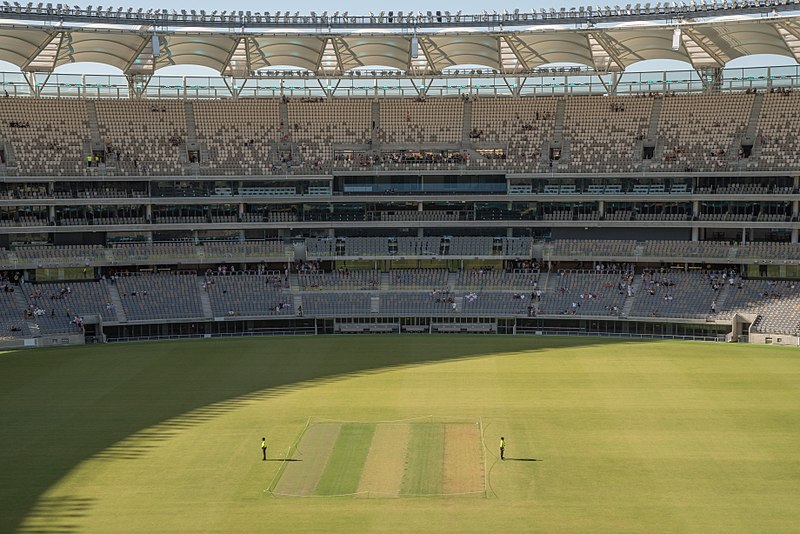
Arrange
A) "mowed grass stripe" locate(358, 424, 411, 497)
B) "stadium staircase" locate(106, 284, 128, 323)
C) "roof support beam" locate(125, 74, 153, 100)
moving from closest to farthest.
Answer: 1. "mowed grass stripe" locate(358, 424, 411, 497)
2. "stadium staircase" locate(106, 284, 128, 323)
3. "roof support beam" locate(125, 74, 153, 100)

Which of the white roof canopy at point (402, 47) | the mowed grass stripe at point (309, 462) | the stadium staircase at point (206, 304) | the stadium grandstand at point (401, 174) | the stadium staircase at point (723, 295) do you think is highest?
the white roof canopy at point (402, 47)

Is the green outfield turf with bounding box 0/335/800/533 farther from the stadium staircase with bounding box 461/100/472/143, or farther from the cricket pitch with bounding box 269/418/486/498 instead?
the stadium staircase with bounding box 461/100/472/143

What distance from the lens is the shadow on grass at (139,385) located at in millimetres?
35781

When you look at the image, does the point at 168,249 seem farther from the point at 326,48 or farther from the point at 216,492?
the point at 216,492

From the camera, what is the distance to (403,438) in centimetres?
3862

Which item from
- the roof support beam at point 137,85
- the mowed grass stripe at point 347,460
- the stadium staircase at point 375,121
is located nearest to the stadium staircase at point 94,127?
the roof support beam at point 137,85

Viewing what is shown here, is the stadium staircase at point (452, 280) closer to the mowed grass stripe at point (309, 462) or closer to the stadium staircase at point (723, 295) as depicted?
the stadium staircase at point (723, 295)

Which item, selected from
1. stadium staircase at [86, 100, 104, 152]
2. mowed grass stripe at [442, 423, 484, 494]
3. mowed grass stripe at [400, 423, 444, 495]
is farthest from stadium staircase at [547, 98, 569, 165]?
mowed grass stripe at [400, 423, 444, 495]

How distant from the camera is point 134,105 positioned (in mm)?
75438

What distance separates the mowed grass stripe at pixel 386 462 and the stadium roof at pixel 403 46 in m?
37.4

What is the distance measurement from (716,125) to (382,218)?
27023 mm

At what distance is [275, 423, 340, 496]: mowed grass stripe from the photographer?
33062 millimetres

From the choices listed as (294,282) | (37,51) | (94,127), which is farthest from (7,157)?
(294,282)

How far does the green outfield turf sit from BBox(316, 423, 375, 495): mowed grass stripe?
0.11 metres
